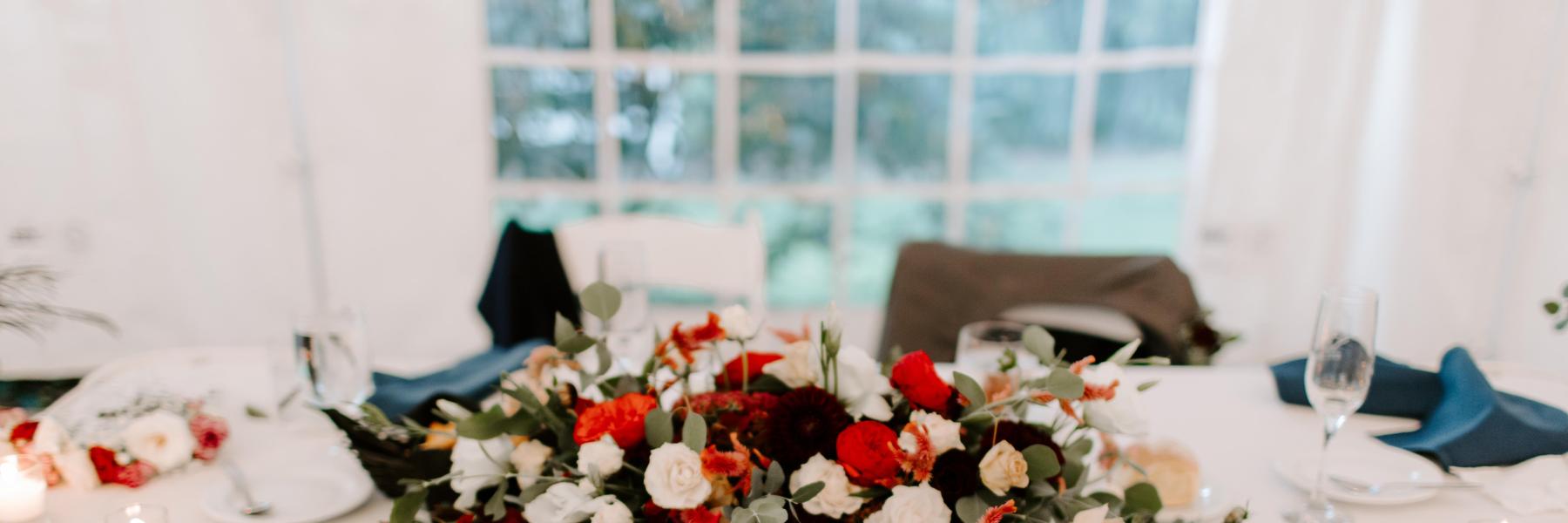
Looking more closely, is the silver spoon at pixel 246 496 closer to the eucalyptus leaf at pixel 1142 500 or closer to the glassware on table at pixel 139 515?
the glassware on table at pixel 139 515

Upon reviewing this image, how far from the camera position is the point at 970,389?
27.5 inches

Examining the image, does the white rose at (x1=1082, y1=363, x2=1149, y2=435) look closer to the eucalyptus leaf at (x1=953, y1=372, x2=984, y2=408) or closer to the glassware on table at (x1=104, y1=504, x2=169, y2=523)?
the eucalyptus leaf at (x1=953, y1=372, x2=984, y2=408)

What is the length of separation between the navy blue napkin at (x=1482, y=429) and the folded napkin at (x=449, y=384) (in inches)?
39.3

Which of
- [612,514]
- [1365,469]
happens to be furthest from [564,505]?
[1365,469]

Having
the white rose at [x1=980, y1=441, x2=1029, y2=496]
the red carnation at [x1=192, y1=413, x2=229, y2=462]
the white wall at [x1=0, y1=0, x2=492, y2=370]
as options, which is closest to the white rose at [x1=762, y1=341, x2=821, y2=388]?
the white rose at [x1=980, y1=441, x2=1029, y2=496]

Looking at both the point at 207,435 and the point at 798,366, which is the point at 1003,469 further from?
the point at 207,435

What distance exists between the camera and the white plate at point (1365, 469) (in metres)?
0.92

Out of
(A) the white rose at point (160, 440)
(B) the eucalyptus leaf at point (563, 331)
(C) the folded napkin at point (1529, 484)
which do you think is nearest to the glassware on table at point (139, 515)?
(A) the white rose at point (160, 440)

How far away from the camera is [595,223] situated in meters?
1.74

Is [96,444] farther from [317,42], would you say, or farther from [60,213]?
[317,42]

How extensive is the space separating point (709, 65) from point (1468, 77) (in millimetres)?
1783

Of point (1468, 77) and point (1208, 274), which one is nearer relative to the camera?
point (1468, 77)

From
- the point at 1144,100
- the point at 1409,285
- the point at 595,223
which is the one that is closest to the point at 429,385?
the point at 595,223

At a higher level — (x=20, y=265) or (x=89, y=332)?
(x=20, y=265)
